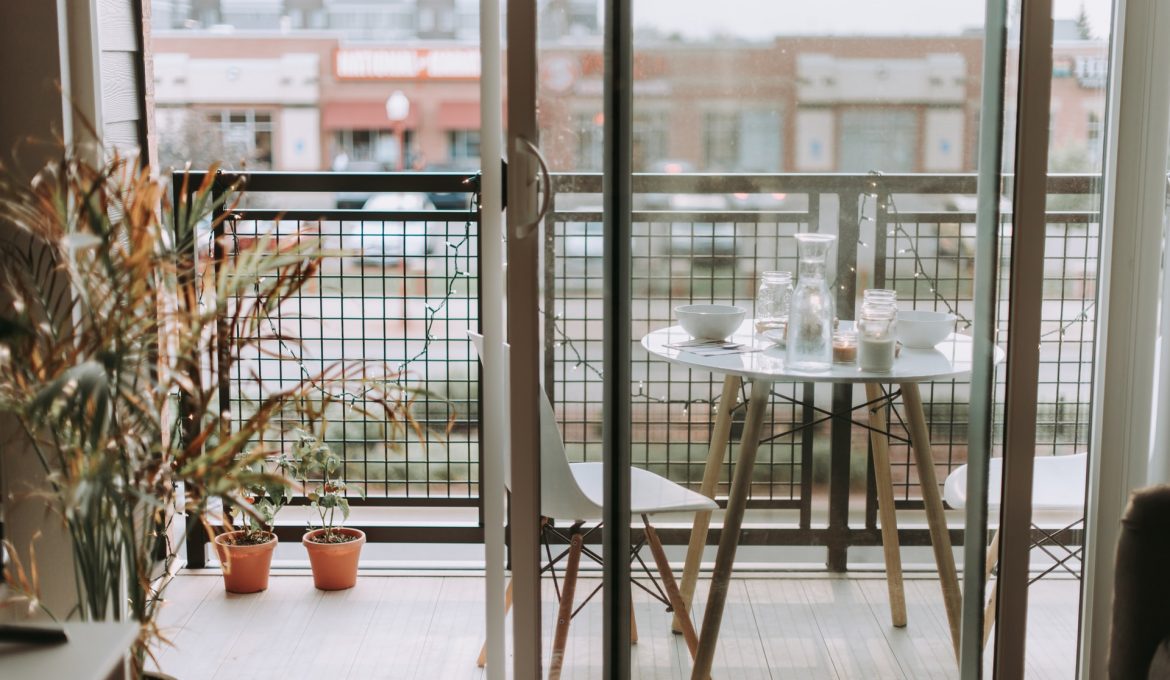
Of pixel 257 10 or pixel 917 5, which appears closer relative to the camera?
pixel 917 5

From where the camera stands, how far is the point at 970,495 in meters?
2.15

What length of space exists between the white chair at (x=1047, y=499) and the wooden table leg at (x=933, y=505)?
0.03 m

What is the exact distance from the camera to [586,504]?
7.06ft

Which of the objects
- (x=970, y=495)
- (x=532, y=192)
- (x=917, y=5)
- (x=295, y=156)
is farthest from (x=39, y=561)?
(x=295, y=156)

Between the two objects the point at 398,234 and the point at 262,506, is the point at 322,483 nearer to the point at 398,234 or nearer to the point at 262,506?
the point at 262,506

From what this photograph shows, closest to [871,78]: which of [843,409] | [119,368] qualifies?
[843,409]

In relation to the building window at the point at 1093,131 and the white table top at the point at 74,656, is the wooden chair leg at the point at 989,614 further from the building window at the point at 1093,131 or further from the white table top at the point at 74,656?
the white table top at the point at 74,656

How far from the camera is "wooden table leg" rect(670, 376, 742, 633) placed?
2.10 m

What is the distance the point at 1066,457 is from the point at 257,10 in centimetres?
852

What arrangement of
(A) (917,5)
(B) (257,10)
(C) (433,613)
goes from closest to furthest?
1. (A) (917,5)
2. (C) (433,613)
3. (B) (257,10)

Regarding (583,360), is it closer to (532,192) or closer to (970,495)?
(532,192)

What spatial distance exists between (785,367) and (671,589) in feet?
1.60

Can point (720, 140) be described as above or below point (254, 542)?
above

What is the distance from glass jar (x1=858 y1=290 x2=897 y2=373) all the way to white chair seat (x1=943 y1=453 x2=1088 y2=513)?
0.28 metres
